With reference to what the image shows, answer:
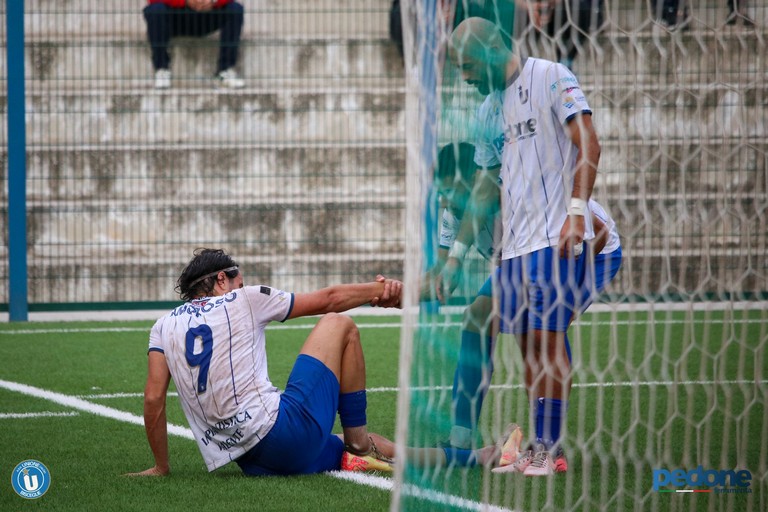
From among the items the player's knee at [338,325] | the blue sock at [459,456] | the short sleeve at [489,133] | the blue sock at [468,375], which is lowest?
the blue sock at [459,456]

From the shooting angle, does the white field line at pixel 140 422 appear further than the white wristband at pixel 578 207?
No

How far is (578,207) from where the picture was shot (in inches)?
170

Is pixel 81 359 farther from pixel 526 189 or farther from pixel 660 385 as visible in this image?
pixel 526 189

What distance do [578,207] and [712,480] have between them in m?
1.13

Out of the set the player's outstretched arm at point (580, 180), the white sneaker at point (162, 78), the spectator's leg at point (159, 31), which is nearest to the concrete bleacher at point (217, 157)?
the white sneaker at point (162, 78)

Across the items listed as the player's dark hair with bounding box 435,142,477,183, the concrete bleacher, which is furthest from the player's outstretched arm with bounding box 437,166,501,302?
the concrete bleacher

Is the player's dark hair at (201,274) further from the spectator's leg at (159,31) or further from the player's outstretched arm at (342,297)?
the spectator's leg at (159,31)

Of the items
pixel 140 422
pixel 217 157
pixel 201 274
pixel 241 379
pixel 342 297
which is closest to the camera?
pixel 241 379

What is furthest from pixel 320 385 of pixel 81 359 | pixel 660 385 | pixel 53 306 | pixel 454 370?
pixel 53 306

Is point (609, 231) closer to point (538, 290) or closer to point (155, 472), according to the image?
Result: point (538, 290)

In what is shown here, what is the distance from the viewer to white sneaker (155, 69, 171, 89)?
44.0 ft

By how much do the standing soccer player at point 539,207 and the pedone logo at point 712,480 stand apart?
476 millimetres

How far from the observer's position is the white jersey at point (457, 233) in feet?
14.2

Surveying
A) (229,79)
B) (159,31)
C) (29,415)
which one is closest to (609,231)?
(29,415)
